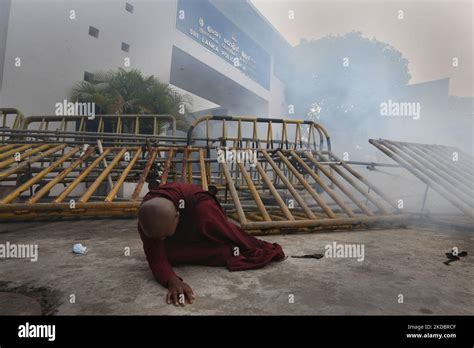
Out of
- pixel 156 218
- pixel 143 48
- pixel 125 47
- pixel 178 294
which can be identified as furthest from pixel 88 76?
pixel 178 294

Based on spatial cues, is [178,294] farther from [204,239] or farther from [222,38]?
[222,38]

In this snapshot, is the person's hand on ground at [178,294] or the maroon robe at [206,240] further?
the maroon robe at [206,240]

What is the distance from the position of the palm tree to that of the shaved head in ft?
22.6

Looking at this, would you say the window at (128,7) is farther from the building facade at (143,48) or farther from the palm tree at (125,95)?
the palm tree at (125,95)

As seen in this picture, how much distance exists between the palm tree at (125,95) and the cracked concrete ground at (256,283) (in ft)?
18.2

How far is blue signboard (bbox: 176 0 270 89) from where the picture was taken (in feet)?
40.7

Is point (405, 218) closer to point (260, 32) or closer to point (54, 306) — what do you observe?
point (54, 306)

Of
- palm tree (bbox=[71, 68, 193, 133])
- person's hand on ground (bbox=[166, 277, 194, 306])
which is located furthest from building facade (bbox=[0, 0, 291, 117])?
person's hand on ground (bbox=[166, 277, 194, 306])

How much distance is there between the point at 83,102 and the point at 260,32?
1383 cm

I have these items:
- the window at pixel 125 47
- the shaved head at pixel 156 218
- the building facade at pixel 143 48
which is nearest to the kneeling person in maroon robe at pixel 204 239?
the shaved head at pixel 156 218

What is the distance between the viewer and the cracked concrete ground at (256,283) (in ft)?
5.02

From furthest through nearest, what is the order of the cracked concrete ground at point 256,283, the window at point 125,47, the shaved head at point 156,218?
the window at point 125,47
the shaved head at point 156,218
the cracked concrete ground at point 256,283

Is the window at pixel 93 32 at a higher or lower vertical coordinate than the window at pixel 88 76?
higher
